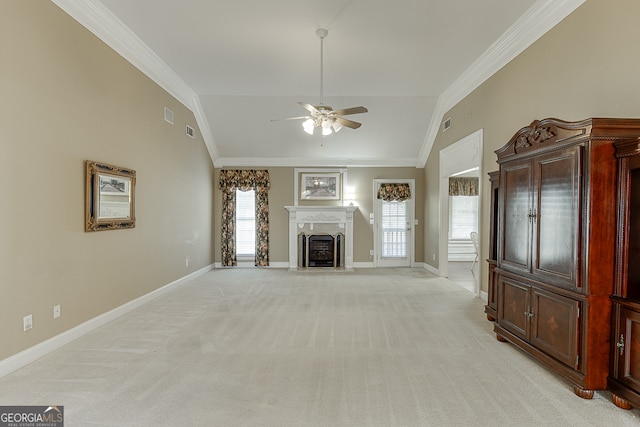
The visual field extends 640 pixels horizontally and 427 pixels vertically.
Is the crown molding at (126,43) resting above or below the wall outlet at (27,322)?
above

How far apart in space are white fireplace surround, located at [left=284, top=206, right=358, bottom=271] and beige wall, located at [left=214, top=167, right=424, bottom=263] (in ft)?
0.59

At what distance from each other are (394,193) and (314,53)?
4374 millimetres

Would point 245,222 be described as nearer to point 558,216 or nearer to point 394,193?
point 394,193

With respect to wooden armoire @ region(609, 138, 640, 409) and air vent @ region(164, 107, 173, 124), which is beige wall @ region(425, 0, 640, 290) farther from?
air vent @ region(164, 107, 173, 124)

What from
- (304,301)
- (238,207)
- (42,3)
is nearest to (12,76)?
(42,3)

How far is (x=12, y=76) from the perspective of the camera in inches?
106

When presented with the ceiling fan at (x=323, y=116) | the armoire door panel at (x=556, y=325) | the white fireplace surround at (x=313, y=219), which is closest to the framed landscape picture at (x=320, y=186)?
the white fireplace surround at (x=313, y=219)

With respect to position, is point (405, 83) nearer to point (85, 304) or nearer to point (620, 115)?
point (620, 115)

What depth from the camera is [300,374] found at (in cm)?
271

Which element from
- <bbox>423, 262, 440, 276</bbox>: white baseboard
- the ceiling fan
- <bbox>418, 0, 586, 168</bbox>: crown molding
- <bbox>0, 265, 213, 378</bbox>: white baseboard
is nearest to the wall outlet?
<bbox>0, 265, 213, 378</bbox>: white baseboard

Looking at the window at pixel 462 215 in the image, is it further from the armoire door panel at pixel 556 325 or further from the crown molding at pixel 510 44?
the armoire door panel at pixel 556 325

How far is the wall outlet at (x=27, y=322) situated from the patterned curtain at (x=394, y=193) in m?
6.80

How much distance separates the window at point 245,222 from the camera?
8.15m

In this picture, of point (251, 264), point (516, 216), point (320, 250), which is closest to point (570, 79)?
point (516, 216)
